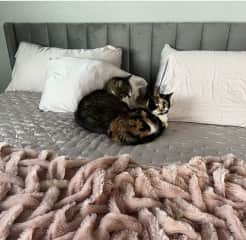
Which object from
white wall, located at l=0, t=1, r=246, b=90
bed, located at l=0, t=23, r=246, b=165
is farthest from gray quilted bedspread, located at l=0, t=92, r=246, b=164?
white wall, located at l=0, t=1, r=246, b=90

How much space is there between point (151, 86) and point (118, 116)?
2.47 ft

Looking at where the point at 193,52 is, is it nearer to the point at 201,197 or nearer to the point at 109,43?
the point at 109,43

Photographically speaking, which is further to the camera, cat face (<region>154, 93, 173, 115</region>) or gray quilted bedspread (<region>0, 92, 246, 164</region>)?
cat face (<region>154, 93, 173, 115</region>)

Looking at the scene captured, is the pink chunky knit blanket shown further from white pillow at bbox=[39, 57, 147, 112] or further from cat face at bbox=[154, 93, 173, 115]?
white pillow at bbox=[39, 57, 147, 112]

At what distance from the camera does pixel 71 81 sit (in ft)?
5.97

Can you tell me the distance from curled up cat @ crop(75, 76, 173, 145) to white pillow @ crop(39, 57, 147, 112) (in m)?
0.07

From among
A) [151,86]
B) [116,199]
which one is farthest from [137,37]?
[116,199]

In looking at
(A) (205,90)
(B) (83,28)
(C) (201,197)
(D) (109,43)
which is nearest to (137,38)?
(D) (109,43)

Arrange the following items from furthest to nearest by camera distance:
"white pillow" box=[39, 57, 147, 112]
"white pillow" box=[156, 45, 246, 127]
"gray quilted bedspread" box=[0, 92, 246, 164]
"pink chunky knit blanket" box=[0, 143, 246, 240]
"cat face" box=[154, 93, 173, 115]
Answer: "white pillow" box=[39, 57, 147, 112], "white pillow" box=[156, 45, 246, 127], "cat face" box=[154, 93, 173, 115], "gray quilted bedspread" box=[0, 92, 246, 164], "pink chunky knit blanket" box=[0, 143, 246, 240]

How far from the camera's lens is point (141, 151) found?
4.53 feet

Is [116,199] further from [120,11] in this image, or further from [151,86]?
[120,11]

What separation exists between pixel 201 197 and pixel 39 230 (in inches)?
16.0

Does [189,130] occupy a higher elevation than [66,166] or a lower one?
lower

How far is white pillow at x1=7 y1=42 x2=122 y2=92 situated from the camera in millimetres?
2078
